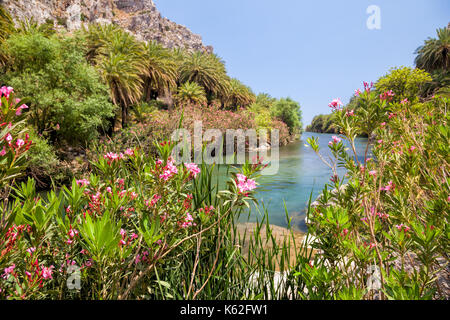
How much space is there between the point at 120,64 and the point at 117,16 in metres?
66.5

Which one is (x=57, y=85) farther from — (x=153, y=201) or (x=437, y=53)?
(x=437, y=53)

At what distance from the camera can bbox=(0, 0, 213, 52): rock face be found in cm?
3812

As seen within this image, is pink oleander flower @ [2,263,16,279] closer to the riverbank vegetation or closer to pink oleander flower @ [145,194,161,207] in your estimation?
the riverbank vegetation

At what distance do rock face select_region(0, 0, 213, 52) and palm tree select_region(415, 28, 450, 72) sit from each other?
1375 inches

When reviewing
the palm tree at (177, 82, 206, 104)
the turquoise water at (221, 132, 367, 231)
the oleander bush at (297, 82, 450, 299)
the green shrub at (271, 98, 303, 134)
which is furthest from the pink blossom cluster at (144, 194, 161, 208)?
the green shrub at (271, 98, 303, 134)

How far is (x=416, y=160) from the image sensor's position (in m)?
1.75

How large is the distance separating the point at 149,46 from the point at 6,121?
22.2 m

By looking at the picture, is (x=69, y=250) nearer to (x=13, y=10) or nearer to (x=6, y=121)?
(x=6, y=121)

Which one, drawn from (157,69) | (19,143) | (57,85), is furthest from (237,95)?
(19,143)

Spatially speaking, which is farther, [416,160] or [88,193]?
[416,160]

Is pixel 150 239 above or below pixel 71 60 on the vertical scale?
below

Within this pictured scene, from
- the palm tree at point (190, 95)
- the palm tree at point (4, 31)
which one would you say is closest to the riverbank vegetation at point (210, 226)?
the palm tree at point (4, 31)

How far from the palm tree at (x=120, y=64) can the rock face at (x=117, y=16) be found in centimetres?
2310
